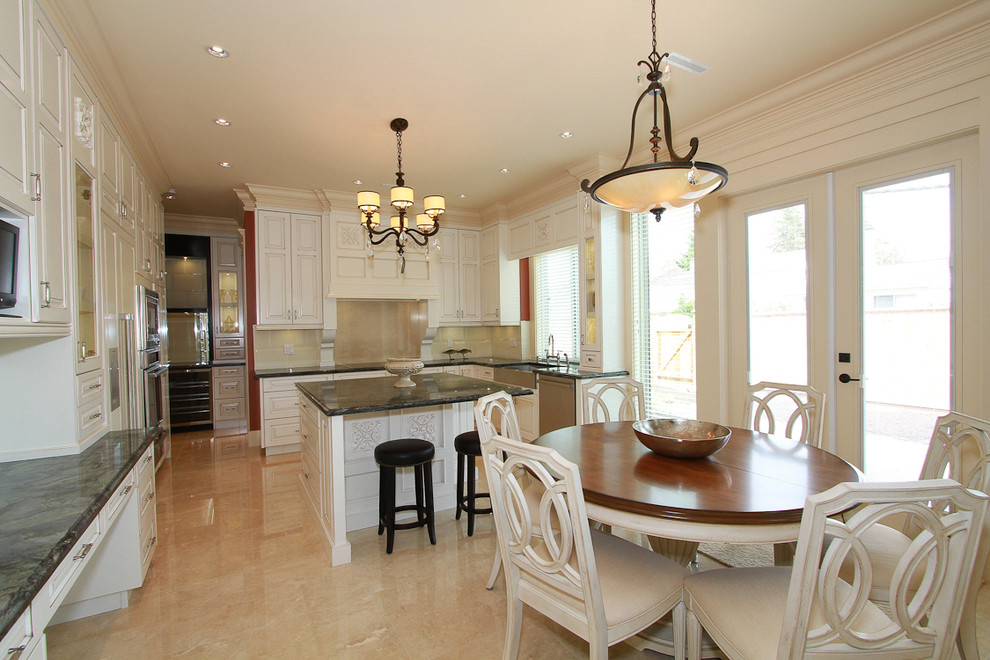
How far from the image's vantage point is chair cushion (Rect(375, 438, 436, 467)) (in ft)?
8.62

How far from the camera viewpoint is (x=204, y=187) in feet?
15.6

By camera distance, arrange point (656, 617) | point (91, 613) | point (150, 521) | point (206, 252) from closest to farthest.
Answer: point (656, 617), point (91, 613), point (150, 521), point (206, 252)

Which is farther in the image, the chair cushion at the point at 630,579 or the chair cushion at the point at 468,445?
the chair cushion at the point at 468,445

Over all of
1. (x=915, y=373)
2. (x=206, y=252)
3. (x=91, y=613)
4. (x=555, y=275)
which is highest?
(x=206, y=252)

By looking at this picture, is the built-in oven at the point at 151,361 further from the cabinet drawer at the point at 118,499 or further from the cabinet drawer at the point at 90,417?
the cabinet drawer at the point at 118,499

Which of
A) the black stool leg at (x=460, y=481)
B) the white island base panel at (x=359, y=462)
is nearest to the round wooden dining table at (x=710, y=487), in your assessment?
the black stool leg at (x=460, y=481)

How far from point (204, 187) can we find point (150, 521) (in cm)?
359

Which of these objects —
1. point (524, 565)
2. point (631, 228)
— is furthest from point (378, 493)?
point (631, 228)

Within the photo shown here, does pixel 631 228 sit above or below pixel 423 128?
below

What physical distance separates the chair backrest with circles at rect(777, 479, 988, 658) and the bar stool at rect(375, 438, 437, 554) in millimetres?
1942

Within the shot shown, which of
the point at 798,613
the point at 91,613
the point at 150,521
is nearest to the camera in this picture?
the point at 798,613

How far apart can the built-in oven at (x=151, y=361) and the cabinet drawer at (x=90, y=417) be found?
3.00 feet

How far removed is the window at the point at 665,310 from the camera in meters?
3.74

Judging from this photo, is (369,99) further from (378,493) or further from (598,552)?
(598,552)
